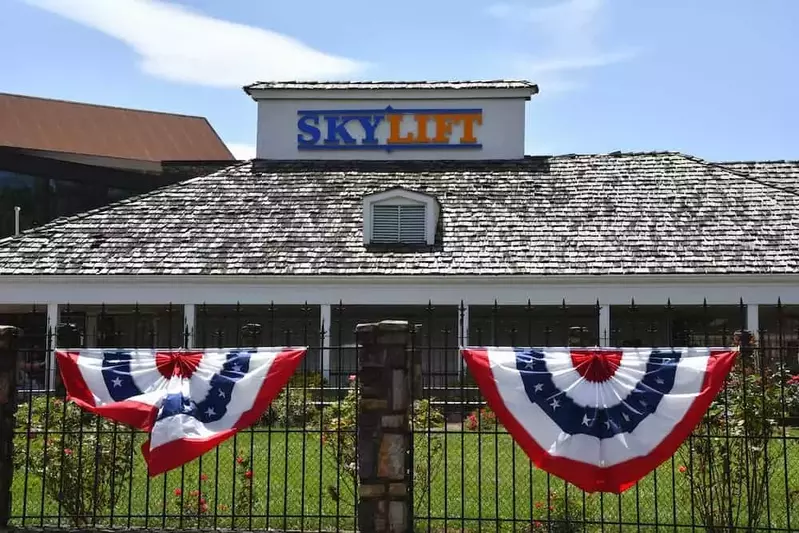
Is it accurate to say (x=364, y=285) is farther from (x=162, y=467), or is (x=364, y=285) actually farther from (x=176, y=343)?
(x=162, y=467)

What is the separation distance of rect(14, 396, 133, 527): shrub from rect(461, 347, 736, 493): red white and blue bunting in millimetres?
3329

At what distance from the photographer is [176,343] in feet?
67.1

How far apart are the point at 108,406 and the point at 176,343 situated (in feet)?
41.9

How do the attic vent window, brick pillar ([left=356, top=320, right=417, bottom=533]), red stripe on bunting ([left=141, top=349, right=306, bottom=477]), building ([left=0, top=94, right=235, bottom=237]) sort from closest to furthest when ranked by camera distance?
brick pillar ([left=356, top=320, right=417, bottom=533])
red stripe on bunting ([left=141, top=349, right=306, bottom=477])
the attic vent window
building ([left=0, top=94, right=235, bottom=237])

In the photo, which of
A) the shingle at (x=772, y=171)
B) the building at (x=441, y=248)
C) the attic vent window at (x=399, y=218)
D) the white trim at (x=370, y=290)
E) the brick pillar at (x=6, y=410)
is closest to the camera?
the brick pillar at (x=6, y=410)

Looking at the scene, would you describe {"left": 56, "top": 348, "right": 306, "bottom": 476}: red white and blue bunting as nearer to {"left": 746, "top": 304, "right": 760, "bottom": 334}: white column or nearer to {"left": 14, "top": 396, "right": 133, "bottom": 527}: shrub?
{"left": 14, "top": 396, "right": 133, "bottom": 527}: shrub

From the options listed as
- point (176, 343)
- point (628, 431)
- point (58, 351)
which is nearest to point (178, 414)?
point (58, 351)

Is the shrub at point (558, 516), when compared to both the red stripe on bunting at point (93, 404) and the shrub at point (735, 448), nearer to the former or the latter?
the shrub at point (735, 448)

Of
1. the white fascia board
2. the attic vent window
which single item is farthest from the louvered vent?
the white fascia board

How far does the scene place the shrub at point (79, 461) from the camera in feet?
26.8

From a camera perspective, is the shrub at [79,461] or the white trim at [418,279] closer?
the shrub at [79,461]

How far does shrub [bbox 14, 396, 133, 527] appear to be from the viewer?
8180mm

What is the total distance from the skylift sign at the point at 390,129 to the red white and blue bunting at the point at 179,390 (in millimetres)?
17146

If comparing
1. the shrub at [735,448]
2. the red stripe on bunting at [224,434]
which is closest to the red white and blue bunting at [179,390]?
the red stripe on bunting at [224,434]
